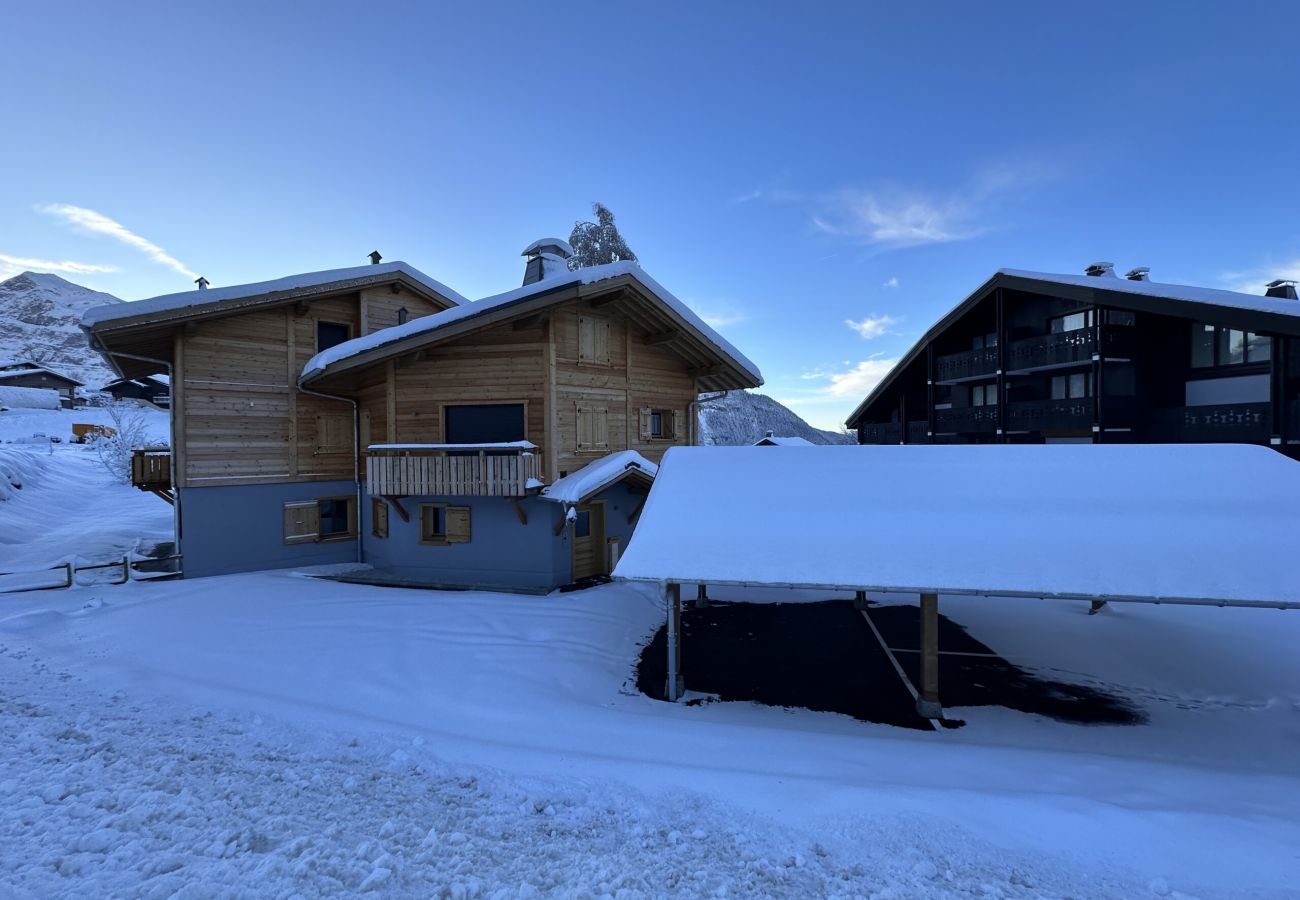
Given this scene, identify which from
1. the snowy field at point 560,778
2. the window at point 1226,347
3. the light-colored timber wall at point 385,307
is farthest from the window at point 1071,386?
the light-colored timber wall at point 385,307

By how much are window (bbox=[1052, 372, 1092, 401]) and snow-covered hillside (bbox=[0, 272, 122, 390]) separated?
103 m

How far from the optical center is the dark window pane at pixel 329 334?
18.7m

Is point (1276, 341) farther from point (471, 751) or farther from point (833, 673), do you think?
point (471, 751)

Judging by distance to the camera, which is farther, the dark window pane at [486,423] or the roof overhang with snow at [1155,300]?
the roof overhang with snow at [1155,300]

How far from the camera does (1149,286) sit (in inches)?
822

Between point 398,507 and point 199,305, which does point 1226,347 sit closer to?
point 398,507

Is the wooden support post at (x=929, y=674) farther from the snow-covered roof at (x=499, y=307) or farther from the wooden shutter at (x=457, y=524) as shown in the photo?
the wooden shutter at (x=457, y=524)

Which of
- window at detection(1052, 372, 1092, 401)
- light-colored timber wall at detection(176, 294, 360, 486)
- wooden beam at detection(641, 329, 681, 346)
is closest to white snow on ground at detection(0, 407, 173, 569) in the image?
light-colored timber wall at detection(176, 294, 360, 486)

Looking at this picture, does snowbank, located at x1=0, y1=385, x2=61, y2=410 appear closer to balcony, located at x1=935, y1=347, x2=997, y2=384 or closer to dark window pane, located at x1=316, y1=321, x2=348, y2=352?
dark window pane, located at x1=316, y1=321, x2=348, y2=352

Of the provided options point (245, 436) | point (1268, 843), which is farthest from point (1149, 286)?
point (245, 436)

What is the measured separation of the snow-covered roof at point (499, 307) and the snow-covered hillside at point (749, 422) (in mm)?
49426

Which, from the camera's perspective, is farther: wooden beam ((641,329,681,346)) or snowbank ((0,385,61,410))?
snowbank ((0,385,61,410))

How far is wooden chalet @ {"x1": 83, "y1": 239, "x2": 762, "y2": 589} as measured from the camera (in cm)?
1530

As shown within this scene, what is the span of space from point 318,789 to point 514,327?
12.5 m
